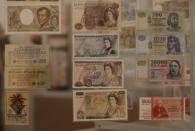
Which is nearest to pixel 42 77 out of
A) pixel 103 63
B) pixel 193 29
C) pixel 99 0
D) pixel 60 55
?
pixel 60 55

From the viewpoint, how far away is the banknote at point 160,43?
1207mm

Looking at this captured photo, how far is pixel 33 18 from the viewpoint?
3.91 ft

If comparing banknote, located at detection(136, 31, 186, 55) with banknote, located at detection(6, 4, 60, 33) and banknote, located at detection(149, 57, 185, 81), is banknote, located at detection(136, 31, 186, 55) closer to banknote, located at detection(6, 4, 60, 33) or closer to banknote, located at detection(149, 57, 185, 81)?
banknote, located at detection(149, 57, 185, 81)

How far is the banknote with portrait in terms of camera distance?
1205 millimetres

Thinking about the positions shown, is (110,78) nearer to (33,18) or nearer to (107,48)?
(107,48)

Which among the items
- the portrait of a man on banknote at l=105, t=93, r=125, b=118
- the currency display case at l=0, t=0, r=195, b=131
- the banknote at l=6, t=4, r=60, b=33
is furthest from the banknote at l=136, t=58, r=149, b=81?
the banknote at l=6, t=4, r=60, b=33

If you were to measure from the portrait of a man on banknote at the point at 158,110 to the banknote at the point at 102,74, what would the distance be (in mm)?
133

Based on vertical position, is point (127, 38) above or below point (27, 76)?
above

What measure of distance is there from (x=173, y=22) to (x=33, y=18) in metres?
0.45

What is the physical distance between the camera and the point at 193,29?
1.21 meters

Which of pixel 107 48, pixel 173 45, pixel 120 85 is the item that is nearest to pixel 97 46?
pixel 107 48

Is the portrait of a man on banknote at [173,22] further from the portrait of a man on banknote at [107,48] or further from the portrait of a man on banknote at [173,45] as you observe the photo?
the portrait of a man on banknote at [107,48]

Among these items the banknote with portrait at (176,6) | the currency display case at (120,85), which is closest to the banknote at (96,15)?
the currency display case at (120,85)

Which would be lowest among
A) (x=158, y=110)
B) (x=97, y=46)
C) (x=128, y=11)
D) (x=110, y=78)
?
(x=158, y=110)
